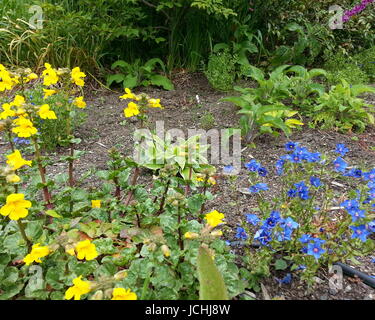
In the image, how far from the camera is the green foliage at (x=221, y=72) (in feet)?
12.0

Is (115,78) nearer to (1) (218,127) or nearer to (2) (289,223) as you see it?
(1) (218,127)

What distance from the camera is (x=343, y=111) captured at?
3.16 metres

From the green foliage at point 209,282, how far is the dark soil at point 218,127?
0.40m

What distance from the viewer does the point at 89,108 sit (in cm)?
355

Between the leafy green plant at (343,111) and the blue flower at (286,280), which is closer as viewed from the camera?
the blue flower at (286,280)

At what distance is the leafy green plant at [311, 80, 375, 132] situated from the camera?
10.0ft

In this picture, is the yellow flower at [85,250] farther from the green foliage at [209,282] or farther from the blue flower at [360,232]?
the blue flower at [360,232]

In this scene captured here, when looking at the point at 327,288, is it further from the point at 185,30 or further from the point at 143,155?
the point at 185,30

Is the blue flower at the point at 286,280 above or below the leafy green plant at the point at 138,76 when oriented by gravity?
below

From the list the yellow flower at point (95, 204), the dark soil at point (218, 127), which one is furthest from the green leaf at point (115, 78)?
the yellow flower at point (95, 204)

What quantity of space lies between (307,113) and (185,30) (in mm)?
1765

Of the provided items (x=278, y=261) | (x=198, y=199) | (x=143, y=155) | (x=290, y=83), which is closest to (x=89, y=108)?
(x=143, y=155)

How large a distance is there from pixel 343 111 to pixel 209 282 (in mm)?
2346

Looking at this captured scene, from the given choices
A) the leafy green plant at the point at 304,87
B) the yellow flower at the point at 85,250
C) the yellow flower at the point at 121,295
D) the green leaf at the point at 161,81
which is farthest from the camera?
the green leaf at the point at 161,81
